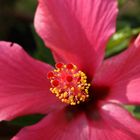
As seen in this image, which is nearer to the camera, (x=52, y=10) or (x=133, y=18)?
(x=52, y=10)

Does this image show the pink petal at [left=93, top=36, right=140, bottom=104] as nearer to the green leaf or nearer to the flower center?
the flower center

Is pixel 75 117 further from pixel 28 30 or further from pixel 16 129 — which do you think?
pixel 28 30

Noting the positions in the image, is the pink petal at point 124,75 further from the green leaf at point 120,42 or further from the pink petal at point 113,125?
the green leaf at point 120,42

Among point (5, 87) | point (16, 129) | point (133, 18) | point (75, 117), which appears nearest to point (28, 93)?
point (5, 87)

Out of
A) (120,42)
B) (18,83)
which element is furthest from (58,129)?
(120,42)

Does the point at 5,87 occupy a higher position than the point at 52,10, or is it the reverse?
the point at 52,10

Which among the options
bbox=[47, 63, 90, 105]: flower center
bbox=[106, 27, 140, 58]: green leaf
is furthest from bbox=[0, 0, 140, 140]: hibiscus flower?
bbox=[106, 27, 140, 58]: green leaf

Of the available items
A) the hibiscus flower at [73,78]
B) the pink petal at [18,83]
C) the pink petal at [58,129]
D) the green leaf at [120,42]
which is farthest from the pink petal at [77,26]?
the green leaf at [120,42]

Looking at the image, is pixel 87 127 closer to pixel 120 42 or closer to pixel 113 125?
pixel 113 125

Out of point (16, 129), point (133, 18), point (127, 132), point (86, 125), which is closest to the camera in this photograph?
point (127, 132)
